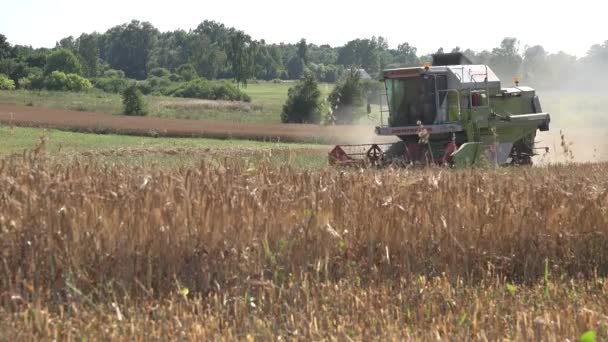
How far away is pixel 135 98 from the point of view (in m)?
48.8

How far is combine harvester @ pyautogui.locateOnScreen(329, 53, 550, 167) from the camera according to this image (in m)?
19.8

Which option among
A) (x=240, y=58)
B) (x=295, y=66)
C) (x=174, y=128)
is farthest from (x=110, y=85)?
(x=295, y=66)

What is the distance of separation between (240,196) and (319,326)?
1746 mm

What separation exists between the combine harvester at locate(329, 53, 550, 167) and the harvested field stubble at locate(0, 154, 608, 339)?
1184 cm

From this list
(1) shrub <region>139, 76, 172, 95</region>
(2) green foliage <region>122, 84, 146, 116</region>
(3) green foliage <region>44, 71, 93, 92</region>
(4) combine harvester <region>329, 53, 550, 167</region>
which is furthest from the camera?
(1) shrub <region>139, 76, 172, 95</region>

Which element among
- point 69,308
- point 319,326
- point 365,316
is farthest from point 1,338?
point 365,316

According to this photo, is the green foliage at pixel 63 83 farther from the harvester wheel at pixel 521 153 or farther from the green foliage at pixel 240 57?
the harvester wheel at pixel 521 153

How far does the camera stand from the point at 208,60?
5522 inches

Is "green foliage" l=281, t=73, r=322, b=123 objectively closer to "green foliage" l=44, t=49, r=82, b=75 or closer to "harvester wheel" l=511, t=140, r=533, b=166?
"harvester wheel" l=511, t=140, r=533, b=166

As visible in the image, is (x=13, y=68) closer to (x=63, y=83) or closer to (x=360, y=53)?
(x=63, y=83)

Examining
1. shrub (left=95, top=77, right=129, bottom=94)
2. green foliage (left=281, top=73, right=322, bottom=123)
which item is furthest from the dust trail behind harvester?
shrub (left=95, top=77, right=129, bottom=94)

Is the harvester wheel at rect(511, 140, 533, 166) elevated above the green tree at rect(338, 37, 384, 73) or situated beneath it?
situated beneath

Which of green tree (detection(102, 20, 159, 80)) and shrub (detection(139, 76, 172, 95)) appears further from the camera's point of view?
green tree (detection(102, 20, 159, 80))

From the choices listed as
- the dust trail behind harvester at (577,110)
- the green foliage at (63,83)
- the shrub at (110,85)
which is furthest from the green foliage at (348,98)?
the shrub at (110,85)
